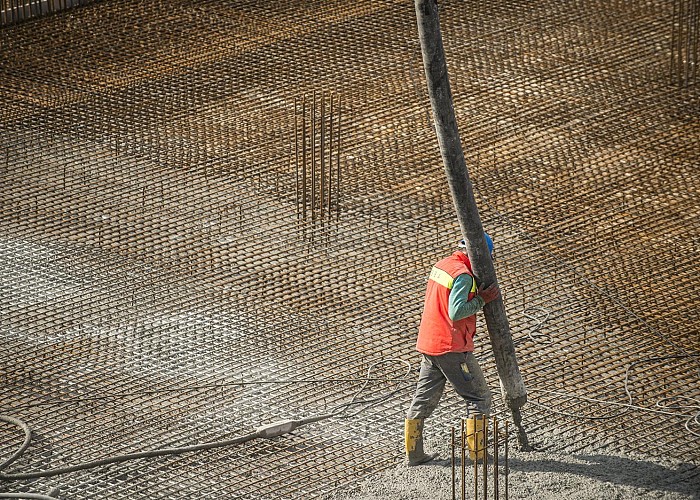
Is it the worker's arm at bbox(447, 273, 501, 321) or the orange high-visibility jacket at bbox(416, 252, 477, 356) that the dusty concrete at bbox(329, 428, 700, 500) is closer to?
the orange high-visibility jacket at bbox(416, 252, 477, 356)

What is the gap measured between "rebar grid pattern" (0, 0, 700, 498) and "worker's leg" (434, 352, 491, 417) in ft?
2.03

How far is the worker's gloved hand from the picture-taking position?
5422 millimetres

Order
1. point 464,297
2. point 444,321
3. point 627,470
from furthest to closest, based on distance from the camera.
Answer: point 627,470
point 444,321
point 464,297

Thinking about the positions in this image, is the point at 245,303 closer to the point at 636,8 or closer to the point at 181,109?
the point at 181,109

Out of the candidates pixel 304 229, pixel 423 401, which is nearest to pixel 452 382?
pixel 423 401

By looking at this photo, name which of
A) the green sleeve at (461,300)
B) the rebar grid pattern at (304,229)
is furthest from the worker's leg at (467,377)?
the rebar grid pattern at (304,229)

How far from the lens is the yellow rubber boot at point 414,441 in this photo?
221 inches

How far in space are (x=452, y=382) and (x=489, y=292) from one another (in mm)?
519

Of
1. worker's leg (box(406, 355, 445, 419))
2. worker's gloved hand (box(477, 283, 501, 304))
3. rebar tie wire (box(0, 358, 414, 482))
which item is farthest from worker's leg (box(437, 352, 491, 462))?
rebar tie wire (box(0, 358, 414, 482))

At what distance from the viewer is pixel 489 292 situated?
5.42 metres

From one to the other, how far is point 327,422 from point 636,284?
8.95 feet

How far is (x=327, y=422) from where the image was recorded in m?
6.22

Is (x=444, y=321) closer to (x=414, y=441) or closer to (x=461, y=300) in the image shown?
(x=461, y=300)

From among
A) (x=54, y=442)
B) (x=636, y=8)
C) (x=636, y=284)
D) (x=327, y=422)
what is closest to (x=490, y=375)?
(x=327, y=422)
